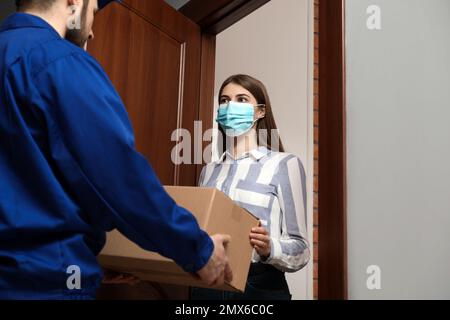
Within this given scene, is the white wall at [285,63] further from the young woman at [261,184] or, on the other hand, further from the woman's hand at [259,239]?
the woman's hand at [259,239]

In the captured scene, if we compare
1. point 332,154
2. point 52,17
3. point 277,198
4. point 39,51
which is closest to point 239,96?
point 277,198

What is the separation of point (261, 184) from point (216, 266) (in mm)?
735

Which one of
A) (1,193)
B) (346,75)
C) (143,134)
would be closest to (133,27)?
(143,134)

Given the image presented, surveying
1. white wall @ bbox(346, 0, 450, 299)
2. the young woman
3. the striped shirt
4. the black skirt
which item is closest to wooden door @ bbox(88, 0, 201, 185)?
the young woman

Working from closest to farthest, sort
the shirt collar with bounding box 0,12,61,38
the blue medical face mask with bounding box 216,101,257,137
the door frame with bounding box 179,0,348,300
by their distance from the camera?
the shirt collar with bounding box 0,12,61,38 < the door frame with bounding box 179,0,348,300 < the blue medical face mask with bounding box 216,101,257,137

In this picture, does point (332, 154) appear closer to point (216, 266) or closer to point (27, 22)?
point (216, 266)

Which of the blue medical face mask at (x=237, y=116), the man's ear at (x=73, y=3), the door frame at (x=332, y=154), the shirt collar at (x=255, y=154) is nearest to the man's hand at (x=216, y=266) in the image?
the door frame at (x=332, y=154)

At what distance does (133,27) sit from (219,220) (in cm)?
104

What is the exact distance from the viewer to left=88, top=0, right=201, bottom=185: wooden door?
1.74 metres

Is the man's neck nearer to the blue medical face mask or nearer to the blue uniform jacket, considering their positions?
the blue uniform jacket

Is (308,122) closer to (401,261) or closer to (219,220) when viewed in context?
(401,261)

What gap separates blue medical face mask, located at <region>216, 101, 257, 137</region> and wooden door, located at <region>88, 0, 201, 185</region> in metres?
0.26

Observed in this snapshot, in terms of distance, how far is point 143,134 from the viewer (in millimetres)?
1826

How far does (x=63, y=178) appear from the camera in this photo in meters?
0.81
